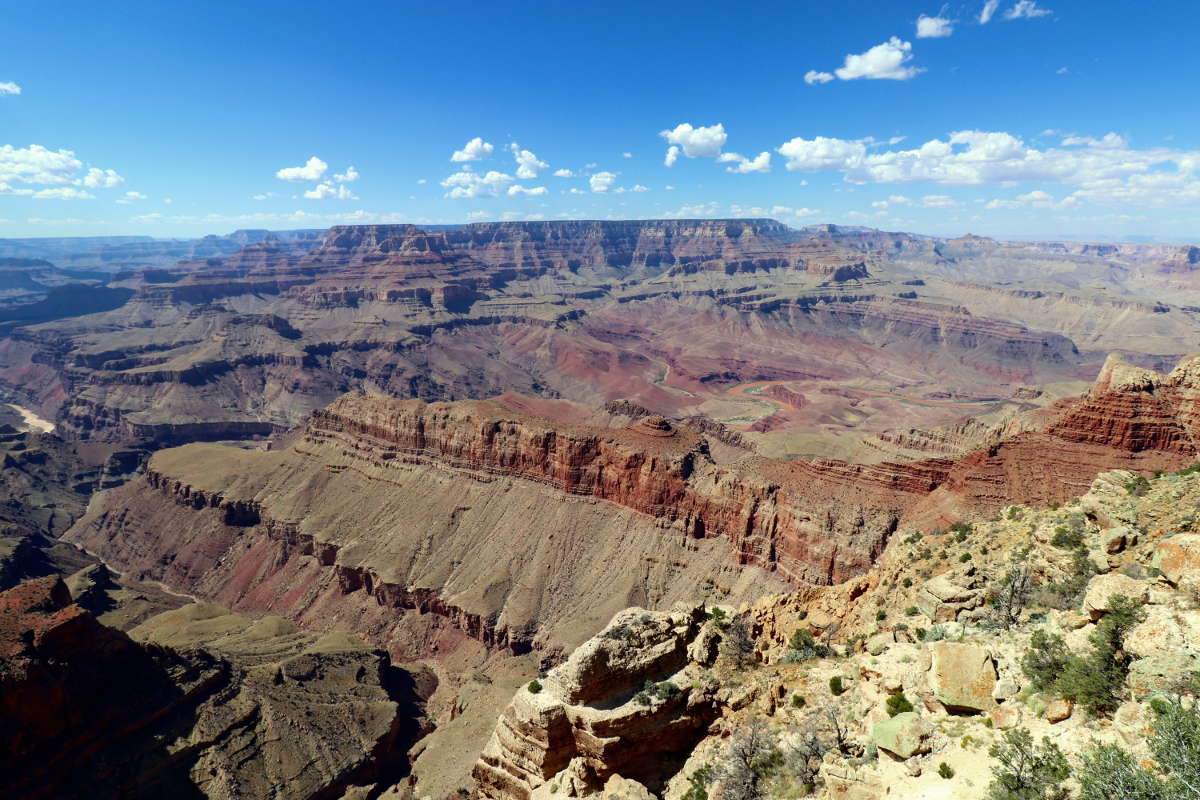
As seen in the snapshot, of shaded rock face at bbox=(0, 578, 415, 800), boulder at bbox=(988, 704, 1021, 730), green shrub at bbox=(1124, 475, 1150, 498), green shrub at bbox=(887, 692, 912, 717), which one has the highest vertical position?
green shrub at bbox=(1124, 475, 1150, 498)

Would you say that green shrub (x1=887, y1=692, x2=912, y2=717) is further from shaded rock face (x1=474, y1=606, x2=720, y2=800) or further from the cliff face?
the cliff face

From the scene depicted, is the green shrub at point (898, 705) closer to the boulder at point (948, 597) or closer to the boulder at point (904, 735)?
the boulder at point (904, 735)

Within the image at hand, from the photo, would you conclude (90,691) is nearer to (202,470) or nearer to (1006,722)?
Result: (1006,722)

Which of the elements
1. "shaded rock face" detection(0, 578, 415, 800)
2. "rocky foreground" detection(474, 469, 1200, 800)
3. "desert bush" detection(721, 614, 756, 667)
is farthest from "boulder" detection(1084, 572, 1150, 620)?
"shaded rock face" detection(0, 578, 415, 800)

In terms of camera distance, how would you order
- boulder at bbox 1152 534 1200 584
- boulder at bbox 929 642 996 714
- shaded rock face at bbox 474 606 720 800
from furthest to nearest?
shaded rock face at bbox 474 606 720 800 < boulder at bbox 1152 534 1200 584 < boulder at bbox 929 642 996 714

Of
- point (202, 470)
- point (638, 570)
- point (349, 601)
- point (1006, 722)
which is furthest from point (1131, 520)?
point (202, 470)

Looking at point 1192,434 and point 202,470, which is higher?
point 1192,434

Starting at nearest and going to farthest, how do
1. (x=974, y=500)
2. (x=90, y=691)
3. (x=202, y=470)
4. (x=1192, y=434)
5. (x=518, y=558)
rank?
(x=90, y=691), (x=1192, y=434), (x=974, y=500), (x=518, y=558), (x=202, y=470)

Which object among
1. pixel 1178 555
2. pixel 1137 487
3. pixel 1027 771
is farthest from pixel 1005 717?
pixel 1137 487
